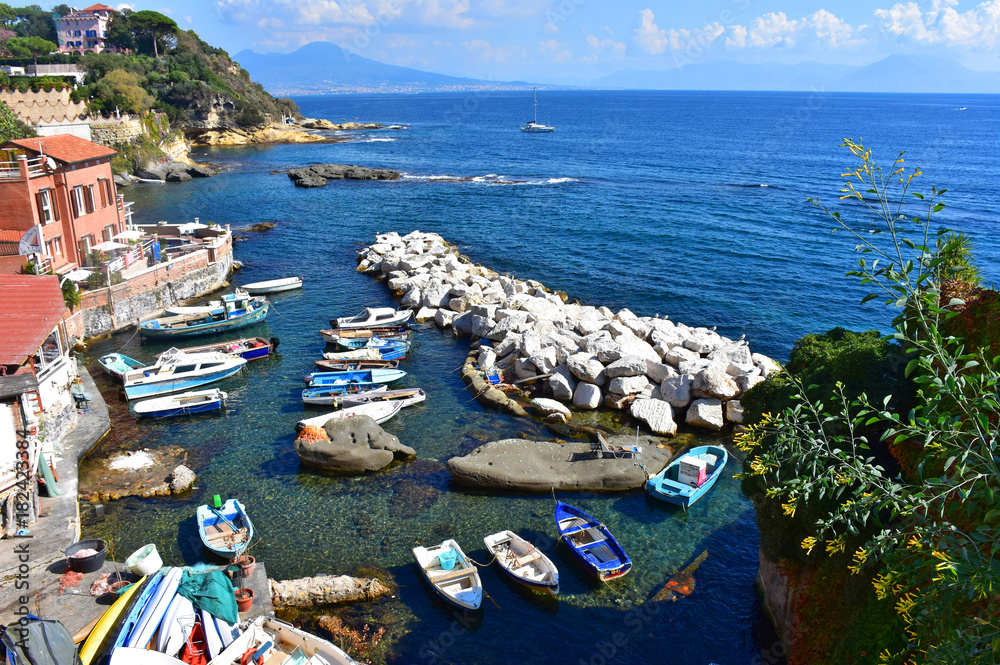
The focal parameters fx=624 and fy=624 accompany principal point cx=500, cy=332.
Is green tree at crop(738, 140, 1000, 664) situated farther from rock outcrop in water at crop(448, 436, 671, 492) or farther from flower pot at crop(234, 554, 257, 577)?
flower pot at crop(234, 554, 257, 577)

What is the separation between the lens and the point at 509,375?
32500 mm

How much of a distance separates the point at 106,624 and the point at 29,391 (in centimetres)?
868

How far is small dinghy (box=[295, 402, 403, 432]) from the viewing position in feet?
89.8

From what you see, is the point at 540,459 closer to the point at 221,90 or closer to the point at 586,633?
the point at 586,633

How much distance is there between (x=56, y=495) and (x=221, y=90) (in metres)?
131

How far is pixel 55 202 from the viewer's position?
36.4 metres

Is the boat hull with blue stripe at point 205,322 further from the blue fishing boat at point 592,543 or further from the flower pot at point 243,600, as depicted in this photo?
the blue fishing boat at point 592,543

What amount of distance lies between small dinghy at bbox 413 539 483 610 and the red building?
28513 millimetres

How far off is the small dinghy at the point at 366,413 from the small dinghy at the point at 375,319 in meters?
9.36

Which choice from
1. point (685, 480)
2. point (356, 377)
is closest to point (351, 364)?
point (356, 377)

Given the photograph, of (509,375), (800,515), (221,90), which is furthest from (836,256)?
(221,90)

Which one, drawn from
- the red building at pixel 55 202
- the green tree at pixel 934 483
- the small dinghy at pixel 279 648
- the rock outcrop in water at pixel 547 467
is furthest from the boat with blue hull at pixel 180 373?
the green tree at pixel 934 483

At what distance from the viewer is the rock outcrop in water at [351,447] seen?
24734 millimetres

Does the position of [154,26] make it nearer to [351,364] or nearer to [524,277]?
[524,277]
